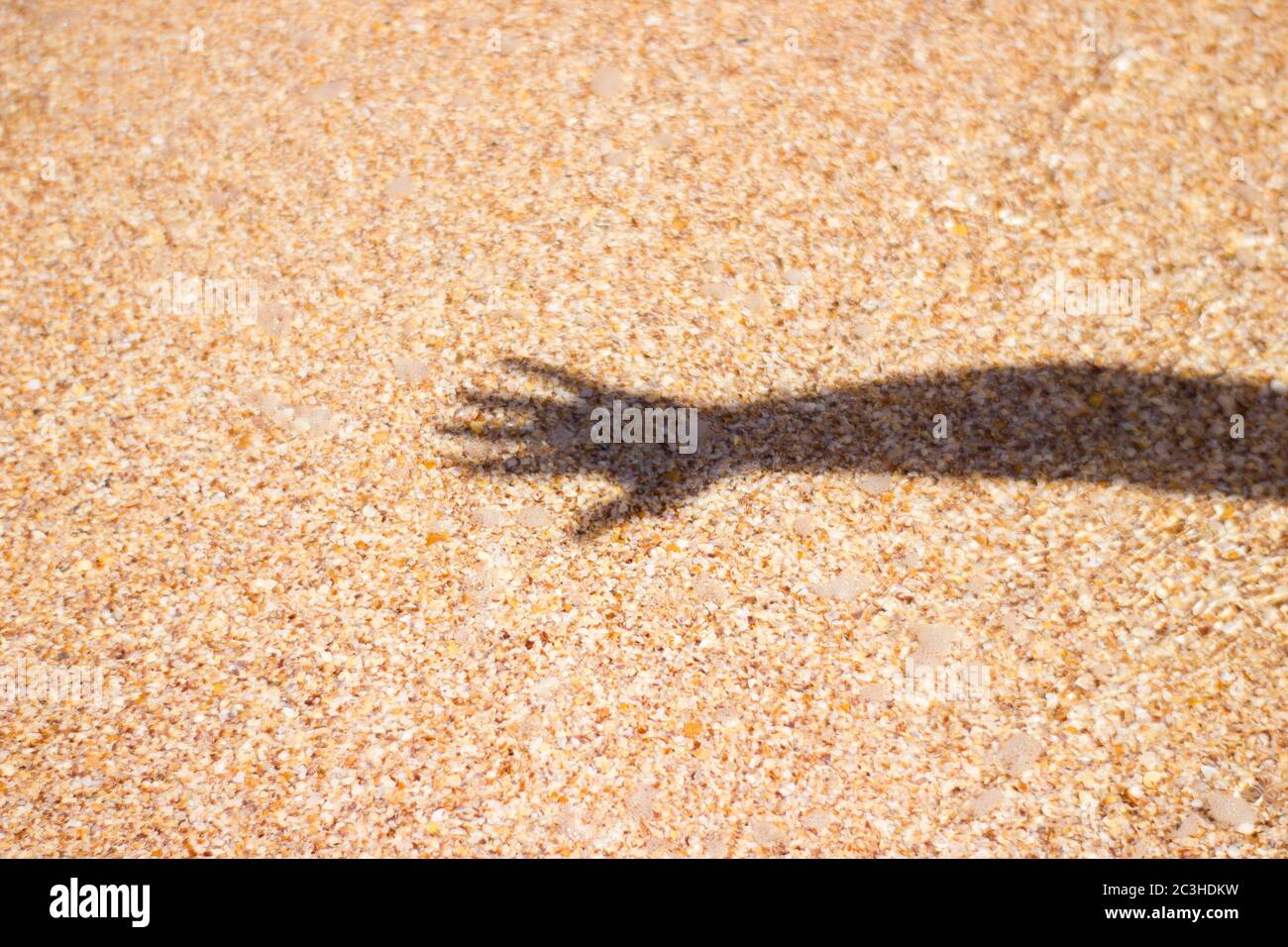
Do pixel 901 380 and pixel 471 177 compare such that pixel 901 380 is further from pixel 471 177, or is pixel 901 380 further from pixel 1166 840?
pixel 471 177

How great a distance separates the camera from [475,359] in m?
5.00

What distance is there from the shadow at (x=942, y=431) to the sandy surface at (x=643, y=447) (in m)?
0.02

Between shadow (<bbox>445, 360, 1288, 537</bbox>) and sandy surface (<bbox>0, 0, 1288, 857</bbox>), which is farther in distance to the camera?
shadow (<bbox>445, 360, 1288, 537</bbox>)

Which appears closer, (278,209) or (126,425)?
(126,425)

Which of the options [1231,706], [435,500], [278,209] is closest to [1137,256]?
[1231,706]

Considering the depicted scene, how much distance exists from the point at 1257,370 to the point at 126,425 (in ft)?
17.6

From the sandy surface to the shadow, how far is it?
0.07 ft

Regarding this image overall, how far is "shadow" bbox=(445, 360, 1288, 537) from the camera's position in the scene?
15.1ft

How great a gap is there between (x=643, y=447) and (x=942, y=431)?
138cm

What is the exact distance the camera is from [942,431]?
476cm

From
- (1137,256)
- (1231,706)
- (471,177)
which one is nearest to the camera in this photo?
(1231,706)

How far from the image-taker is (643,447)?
15.5 ft
